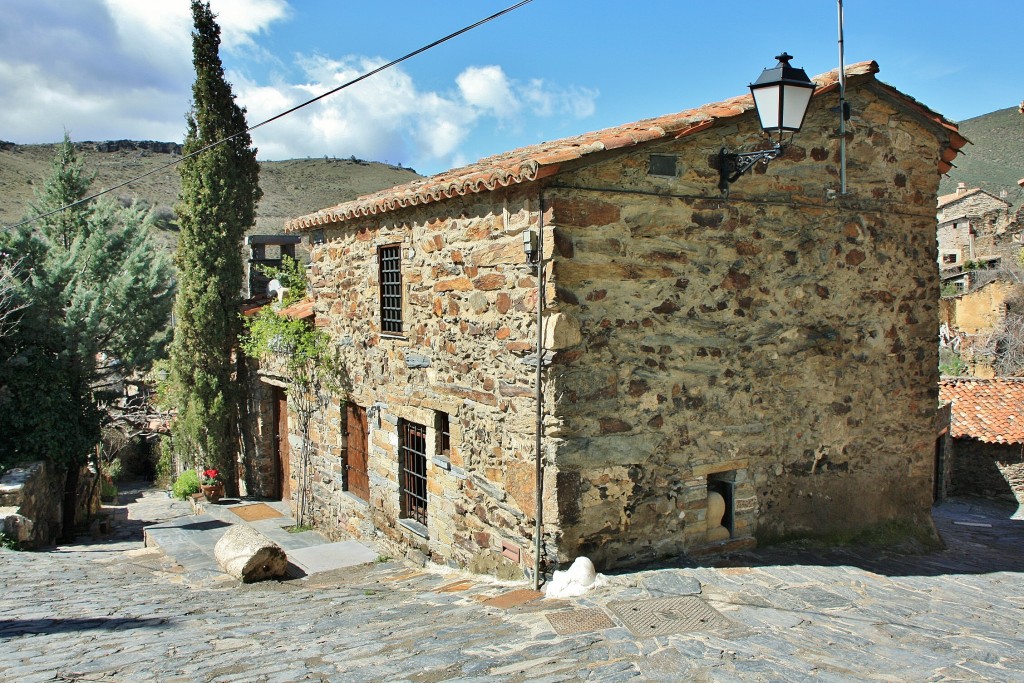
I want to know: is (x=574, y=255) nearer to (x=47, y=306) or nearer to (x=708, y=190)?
(x=708, y=190)

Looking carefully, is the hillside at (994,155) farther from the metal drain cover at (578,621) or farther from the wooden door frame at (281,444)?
the metal drain cover at (578,621)

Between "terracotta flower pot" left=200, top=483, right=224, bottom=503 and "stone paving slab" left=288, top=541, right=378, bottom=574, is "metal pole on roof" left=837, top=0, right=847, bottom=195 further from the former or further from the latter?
"terracotta flower pot" left=200, top=483, right=224, bottom=503

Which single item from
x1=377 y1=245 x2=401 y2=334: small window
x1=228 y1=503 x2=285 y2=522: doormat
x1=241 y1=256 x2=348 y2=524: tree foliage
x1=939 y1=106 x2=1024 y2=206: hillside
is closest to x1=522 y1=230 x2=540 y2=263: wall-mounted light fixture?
x1=377 y1=245 x2=401 y2=334: small window

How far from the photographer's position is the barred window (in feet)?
26.9

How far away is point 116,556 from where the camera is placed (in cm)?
934

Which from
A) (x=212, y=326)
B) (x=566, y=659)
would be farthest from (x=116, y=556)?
(x=566, y=659)

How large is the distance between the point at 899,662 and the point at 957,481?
1591 cm

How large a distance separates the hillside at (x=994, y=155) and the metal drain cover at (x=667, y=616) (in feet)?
158

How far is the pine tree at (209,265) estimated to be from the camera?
13.6 metres

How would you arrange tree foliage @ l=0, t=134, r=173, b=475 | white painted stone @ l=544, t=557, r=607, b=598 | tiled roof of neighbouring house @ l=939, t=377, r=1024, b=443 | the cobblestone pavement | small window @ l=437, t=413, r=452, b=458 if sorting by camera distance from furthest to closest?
tiled roof of neighbouring house @ l=939, t=377, r=1024, b=443 → tree foliage @ l=0, t=134, r=173, b=475 → small window @ l=437, t=413, r=452, b=458 → white painted stone @ l=544, t=557, r=607, b=598 → the cobblestone pavement

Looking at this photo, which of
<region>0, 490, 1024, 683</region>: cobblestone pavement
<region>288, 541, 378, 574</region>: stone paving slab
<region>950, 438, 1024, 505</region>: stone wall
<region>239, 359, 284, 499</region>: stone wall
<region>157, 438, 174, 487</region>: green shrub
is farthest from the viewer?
<region>157, 438, 174, 487</region>: green shrub

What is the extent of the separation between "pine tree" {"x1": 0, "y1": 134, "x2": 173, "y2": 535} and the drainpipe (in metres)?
9.27

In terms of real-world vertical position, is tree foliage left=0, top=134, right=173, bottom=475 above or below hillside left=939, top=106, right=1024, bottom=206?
below

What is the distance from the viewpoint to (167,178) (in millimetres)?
45781
